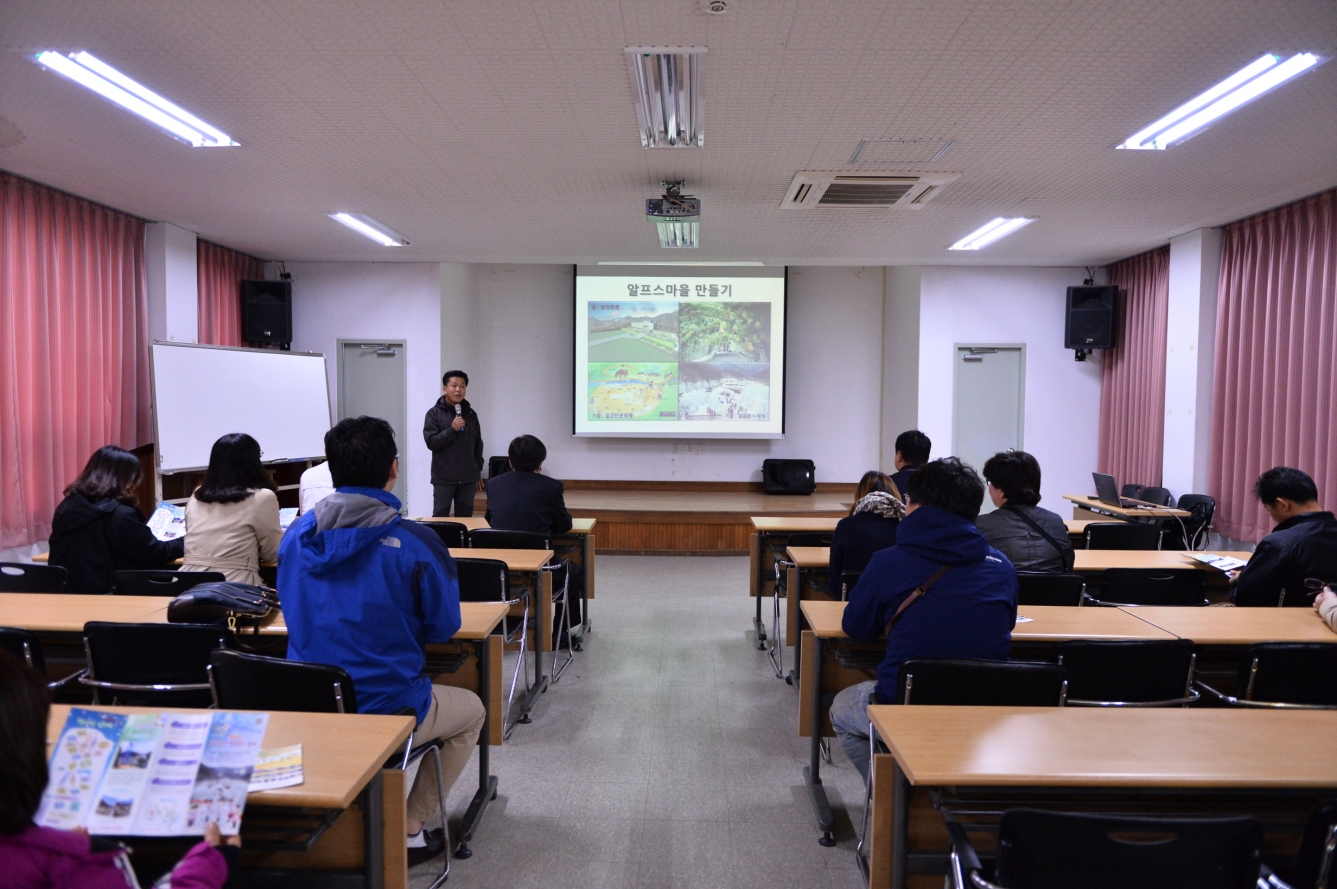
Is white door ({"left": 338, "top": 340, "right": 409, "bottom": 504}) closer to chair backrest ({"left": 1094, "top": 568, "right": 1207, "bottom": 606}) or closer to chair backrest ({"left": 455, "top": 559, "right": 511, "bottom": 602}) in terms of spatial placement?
chair backrest ({"left": 455, "top": 559, "right": 511, "bottom": 602})

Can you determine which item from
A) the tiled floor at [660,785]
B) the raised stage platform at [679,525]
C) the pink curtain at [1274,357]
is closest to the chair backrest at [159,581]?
the tiled floor at [660,785]

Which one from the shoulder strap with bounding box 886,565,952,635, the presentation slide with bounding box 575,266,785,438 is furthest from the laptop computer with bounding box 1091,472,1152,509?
the shoulder strap with bounding box 886,565,952,635

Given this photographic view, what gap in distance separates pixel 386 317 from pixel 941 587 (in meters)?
6.63

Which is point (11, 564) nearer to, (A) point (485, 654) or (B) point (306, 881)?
(A) point (485, 654)

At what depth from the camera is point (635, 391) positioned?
8.25m

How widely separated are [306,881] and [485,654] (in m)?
0.99

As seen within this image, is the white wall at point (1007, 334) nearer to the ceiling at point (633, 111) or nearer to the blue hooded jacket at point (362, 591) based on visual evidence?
the ceiling at point (633, 111)

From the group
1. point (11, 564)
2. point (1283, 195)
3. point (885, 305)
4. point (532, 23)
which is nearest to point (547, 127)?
point (532, 23)

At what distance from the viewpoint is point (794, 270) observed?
8.56 m

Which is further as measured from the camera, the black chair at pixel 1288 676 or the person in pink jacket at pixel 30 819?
the black chair at pixel 1288 676

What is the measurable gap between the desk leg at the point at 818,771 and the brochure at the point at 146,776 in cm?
188

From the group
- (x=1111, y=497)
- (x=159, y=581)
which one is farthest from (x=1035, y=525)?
(x=1111, y=497)

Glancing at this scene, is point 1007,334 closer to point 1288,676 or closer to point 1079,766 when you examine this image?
point 1288,676

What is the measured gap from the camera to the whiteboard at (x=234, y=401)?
Result: 534cm
